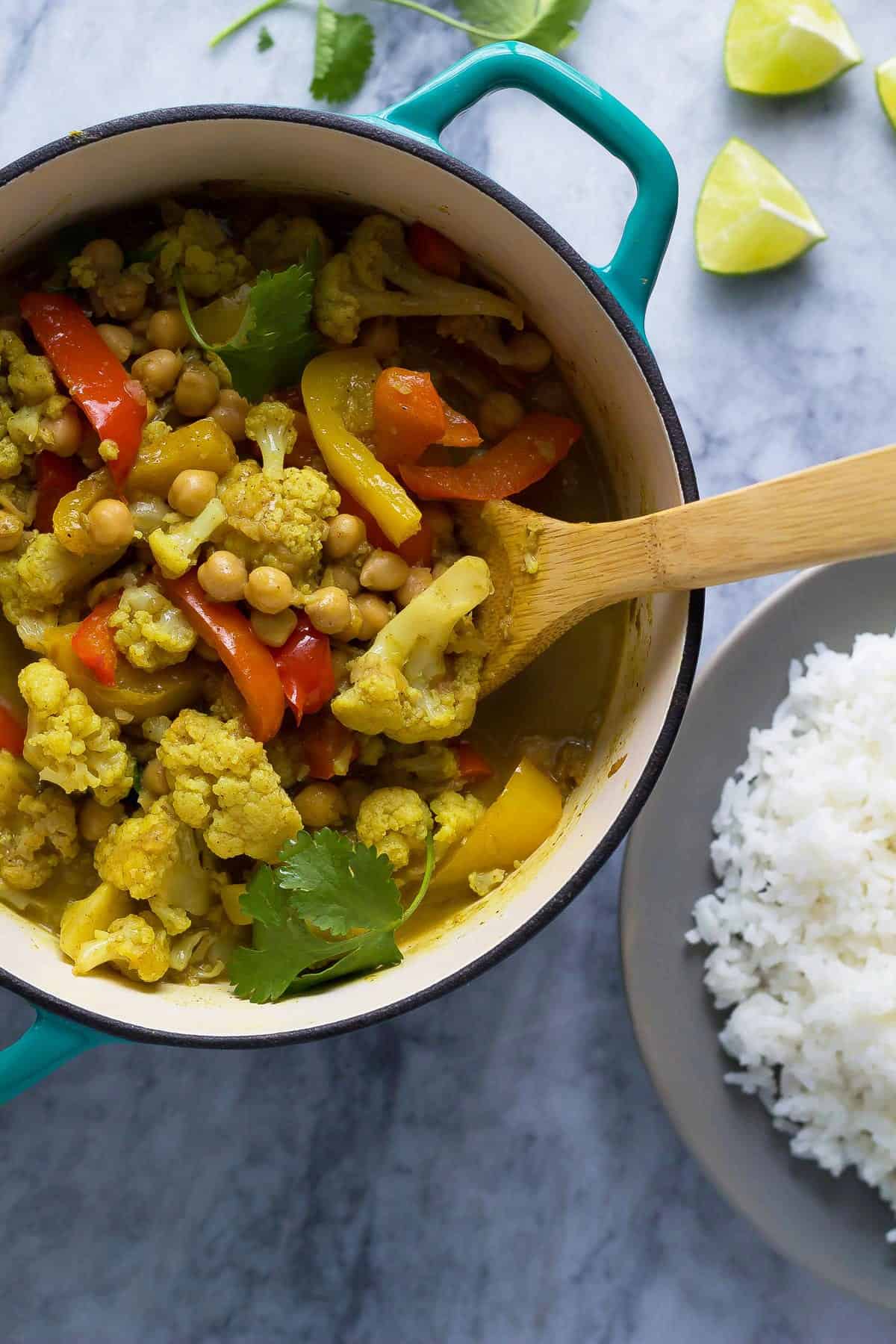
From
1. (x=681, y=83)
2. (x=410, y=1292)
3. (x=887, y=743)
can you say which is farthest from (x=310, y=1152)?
(x=681, y=83)

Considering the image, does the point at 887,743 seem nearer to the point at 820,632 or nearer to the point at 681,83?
the point at 820,632

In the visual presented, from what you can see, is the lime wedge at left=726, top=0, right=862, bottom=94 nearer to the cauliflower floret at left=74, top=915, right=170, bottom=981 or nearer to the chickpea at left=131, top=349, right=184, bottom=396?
the chickpea at left=131, top=349, right=184, bottom=396

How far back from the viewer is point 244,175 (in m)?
1.98

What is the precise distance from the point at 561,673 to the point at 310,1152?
106 centimetres

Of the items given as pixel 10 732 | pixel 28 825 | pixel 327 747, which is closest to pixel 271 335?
pixel 327 747

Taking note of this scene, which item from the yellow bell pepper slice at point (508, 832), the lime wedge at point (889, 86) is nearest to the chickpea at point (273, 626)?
the yellow bell pepper slice at point (508, 832)

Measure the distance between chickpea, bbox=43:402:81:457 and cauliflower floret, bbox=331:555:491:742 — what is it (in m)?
0.56

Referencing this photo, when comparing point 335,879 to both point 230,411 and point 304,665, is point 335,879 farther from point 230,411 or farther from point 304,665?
point 230,411

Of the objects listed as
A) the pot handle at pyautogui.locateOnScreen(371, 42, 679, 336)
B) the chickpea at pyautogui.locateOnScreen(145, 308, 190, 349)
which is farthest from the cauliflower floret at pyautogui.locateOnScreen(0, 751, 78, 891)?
the pot handle at pyautogui.locateOnScreen(371, 42, 679, 336)

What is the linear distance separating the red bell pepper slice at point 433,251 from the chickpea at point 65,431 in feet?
2.00

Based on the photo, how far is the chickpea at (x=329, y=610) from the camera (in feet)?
6.21

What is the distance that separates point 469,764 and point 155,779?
0.52 meters

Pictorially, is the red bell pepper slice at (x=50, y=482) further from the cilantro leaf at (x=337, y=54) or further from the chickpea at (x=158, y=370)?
the cilantro leaf at (x=337, y=54)

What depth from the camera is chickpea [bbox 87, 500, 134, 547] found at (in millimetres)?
1849
